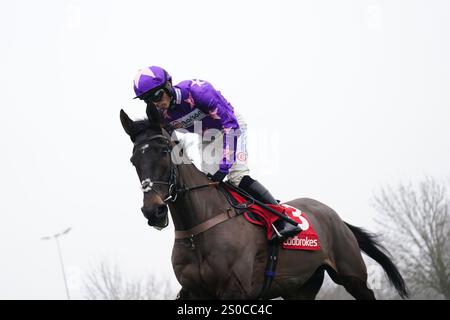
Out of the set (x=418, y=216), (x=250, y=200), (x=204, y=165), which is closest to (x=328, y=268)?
(x=250, y=200)

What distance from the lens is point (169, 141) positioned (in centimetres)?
671

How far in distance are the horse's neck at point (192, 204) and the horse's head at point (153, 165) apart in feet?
1.00

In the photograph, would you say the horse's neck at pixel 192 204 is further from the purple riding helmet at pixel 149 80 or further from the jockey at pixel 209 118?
the purple riding helmet at pixel 149 80

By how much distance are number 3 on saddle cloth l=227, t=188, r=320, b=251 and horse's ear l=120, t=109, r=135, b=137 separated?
5.07 feet

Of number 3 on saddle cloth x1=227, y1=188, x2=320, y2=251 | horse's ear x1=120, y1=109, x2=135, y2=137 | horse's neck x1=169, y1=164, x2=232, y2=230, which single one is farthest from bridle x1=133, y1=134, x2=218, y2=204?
number 3 on saddle cloth x1=227, y1=188, x2=320, y2=251

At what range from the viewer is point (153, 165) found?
637cm

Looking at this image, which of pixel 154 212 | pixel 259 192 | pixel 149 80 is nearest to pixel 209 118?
pixel 149 80

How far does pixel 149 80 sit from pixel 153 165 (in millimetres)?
1158

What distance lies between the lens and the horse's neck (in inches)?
270

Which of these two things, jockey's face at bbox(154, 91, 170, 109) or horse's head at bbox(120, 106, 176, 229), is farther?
jockey's face at bbox(154, 91, 170, 109)

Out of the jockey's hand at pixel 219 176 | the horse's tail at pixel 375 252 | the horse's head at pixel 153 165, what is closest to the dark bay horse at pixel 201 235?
the horse's head at pixel 153 165

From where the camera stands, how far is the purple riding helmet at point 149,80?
6.92 meters

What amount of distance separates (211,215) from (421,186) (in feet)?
102

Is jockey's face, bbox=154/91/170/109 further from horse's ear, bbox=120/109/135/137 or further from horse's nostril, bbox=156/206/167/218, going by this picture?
horse's nostril, bbox=156/206/167/218
